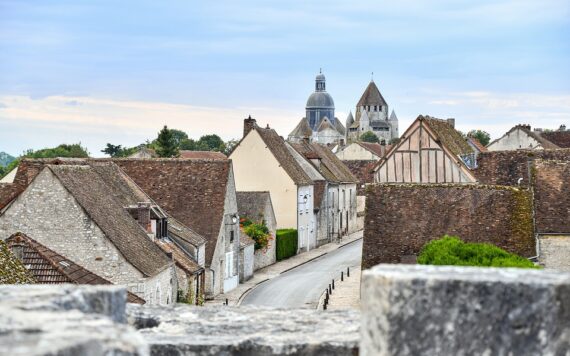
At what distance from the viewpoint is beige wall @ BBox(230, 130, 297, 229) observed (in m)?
55.2

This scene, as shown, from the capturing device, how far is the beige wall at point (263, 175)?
55.2 meters

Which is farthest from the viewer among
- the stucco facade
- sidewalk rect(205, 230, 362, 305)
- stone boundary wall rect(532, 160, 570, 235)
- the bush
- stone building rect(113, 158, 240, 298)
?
stone building rect(113, 158, 240, 298)

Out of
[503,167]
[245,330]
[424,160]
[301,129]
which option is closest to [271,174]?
[424,160]

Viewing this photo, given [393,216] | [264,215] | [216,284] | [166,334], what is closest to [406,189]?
[393,216]

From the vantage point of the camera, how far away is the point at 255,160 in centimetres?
5553

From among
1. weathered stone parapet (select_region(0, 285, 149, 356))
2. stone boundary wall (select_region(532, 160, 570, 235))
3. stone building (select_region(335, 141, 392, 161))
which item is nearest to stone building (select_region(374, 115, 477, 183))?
stone boundary wall (select_region(532, 160, 570, 235))

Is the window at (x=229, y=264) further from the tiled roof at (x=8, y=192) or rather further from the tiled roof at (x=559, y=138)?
the tiled roof at (x=559, y=138)

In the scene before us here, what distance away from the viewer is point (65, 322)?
3637mm

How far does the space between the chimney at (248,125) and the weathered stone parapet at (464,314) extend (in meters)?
51.0

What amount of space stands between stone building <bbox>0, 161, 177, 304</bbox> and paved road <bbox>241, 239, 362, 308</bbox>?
7.22 m

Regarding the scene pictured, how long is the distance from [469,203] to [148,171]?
50.5 ft

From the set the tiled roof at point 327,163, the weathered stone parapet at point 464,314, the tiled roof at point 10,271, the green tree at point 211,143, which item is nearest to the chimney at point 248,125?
the tiled roof at point 327,163

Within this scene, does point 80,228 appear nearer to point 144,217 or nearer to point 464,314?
point 144,217

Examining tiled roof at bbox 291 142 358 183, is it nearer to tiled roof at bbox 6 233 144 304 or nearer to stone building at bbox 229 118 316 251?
stone building at bbox 229 118 316 251
